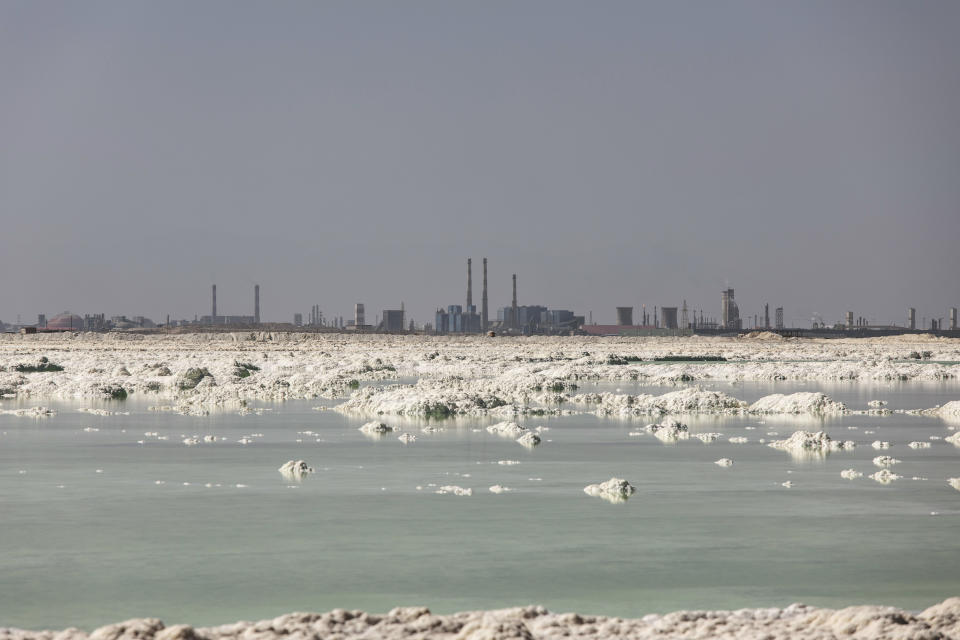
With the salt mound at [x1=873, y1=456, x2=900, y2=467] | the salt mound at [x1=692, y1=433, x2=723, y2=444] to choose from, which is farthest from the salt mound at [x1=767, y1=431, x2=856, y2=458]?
the salt mound at [x1=873, y1=456, x2=900, y2=467]

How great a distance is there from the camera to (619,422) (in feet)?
61.3

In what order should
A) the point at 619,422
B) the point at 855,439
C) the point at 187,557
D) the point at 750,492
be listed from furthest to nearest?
the point at 619,422 < the point at 855,439 < the point at 750,492 < the point at 187,557

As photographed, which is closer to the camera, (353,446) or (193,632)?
(193,632)

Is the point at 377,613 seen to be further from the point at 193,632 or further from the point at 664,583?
the point at 664,583

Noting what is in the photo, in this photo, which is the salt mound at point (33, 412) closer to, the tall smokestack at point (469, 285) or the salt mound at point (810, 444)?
the salt mound at point (810, 444)

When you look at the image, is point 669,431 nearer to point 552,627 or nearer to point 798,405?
point 798,405

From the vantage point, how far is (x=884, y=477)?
39.2 ft

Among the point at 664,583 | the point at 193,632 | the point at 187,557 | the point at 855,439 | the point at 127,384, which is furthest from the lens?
the point at 127,384

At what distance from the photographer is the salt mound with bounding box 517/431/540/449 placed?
594 inches

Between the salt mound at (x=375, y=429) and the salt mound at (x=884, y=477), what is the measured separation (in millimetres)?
6896

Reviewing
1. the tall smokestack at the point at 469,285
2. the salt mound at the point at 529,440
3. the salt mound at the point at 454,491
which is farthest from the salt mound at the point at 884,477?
the tall smokestack at the point at 469,285

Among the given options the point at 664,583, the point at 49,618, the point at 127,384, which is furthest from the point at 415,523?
the point at 127,384

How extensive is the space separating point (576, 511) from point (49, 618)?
179 inches

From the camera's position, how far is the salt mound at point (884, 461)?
1311 cm
